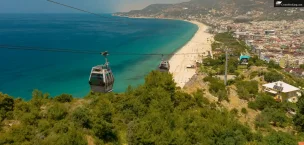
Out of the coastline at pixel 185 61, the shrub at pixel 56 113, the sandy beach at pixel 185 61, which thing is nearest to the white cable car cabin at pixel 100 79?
the shrub at pixel 56 113

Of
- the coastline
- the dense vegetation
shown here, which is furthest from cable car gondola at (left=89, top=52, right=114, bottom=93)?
the coastline

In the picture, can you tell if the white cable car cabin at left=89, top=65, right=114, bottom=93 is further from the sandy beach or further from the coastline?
the sandy beach

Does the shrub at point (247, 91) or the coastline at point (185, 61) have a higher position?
the shrub at point (247, 91)

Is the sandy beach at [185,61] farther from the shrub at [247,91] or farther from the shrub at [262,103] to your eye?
the shrub at [262,103]

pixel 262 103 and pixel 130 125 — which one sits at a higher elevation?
pixel 130 125

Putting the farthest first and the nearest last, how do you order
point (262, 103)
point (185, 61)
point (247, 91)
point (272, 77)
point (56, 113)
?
point (185, 61), point (272, 77), point (247, 91), point (262, 103), point (56, 113)

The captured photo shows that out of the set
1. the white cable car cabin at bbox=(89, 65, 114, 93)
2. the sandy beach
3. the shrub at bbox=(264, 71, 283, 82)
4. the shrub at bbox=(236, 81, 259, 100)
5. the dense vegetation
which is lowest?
the sandy beach

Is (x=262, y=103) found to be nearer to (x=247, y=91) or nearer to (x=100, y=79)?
(x=247, y=91)

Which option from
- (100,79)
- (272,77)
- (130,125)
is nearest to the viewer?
(100,79)

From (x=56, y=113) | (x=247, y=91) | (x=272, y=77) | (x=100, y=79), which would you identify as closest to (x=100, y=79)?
(x=100, y=79)

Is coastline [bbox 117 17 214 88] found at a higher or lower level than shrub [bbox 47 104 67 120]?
lower
